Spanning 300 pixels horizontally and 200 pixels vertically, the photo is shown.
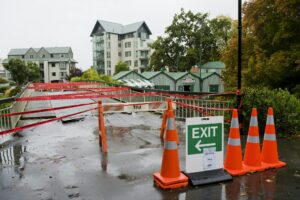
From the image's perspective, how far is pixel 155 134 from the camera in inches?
318

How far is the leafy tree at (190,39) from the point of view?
177 ft

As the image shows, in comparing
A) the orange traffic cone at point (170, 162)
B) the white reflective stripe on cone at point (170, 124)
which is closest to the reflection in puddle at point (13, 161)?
the orange traffic cone at point (170, 162)

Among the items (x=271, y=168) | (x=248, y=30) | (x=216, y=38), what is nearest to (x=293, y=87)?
(x=248, y=30)

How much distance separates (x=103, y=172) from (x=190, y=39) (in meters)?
52.6

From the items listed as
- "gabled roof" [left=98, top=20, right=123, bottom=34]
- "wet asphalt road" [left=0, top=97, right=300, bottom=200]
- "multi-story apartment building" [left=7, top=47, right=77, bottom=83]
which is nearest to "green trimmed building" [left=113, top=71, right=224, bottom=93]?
"wet asphalt road" [left=0, top=97, right=300, bottom=200]

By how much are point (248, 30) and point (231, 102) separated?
14244 mm

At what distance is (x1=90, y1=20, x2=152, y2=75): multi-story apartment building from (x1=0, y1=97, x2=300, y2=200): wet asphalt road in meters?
76.7

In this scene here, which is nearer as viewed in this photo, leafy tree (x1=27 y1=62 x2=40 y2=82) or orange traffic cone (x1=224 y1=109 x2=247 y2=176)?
orange traffic cone (x1=224 y1=109 x2=247 y2=176)

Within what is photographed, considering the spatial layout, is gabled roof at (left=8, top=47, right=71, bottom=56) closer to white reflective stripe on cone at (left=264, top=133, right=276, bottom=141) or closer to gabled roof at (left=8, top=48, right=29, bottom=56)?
gabled roof at (left=8, top=48, right=29, bottom=56)

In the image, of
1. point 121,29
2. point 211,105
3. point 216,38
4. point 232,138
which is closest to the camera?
point 232,138

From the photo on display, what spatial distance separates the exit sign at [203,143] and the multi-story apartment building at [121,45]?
79.4 metres

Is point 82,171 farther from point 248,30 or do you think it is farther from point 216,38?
point 216,38

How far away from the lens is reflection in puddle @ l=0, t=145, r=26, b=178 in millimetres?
5070

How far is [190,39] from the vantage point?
55.1 meters
